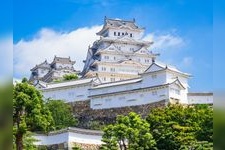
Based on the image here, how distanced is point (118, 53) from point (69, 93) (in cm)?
374

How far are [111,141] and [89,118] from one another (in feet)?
13.8

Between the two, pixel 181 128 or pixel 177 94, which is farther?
pixel 177 94

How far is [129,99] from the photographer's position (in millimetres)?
10375

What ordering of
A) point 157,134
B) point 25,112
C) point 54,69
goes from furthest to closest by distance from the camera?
point 54,69 → point 157,134 → point 25,112

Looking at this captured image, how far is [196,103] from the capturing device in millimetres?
10109

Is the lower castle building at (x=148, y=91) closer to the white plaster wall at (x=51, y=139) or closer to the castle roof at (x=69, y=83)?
the castle roof at (x=69, y=83)

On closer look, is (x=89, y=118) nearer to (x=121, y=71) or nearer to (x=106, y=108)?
(x=106, y=108)

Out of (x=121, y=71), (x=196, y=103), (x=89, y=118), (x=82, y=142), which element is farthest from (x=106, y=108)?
(x=121, y=71)

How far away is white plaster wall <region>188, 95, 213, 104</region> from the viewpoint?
9934 millimetres

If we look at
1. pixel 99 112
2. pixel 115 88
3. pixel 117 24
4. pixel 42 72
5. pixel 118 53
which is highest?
pixel 117 24

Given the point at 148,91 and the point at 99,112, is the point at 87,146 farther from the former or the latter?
the point at 99,112

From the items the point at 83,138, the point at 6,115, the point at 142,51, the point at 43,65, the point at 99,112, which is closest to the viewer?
the point at 6,115

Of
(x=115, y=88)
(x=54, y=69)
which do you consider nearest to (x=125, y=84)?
(x=115, y=88)

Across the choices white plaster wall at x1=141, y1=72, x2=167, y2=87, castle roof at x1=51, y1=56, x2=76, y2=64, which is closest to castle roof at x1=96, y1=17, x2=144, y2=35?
castle roof at x1=51, y1=56, x2=76, y2=64
